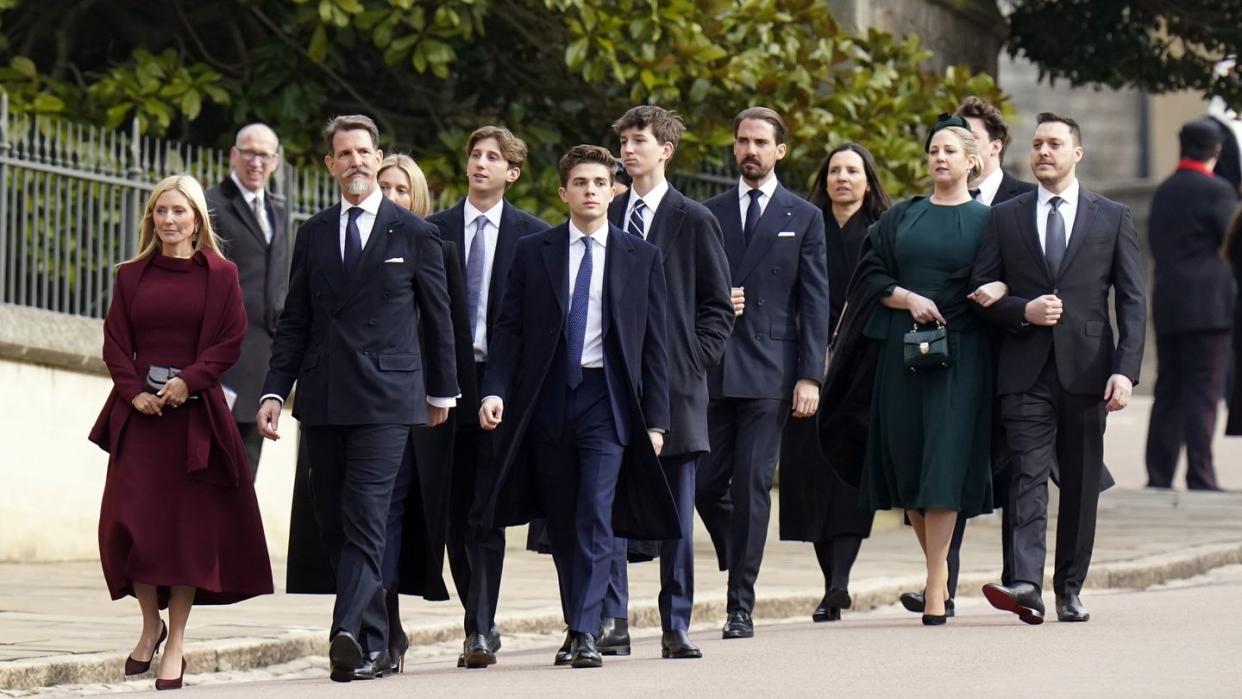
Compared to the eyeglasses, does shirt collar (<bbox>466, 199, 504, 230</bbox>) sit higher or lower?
lower

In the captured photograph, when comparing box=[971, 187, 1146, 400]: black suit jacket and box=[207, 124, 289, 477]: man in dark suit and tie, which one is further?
box=[207, 124, 289, 477]: man in dark suit and tie

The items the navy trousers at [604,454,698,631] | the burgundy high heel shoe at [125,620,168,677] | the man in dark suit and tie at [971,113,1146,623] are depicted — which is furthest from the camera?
the man in dark suit and tie at [971,113,1146,623]

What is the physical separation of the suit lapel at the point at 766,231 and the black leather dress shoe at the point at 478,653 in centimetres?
202

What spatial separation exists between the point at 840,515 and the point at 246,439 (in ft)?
8.98

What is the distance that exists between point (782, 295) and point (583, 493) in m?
1.84

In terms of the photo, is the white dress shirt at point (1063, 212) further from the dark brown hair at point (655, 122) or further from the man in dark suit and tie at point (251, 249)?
the man in dark suit and tie at point (251, 249)

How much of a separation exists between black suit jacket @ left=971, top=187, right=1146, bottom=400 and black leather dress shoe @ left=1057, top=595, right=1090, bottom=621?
74cm

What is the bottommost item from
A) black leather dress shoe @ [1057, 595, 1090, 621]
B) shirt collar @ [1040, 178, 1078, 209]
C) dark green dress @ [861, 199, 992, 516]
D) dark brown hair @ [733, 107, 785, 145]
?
black leather dress shoe @ [1057, 595, 1090, 621]

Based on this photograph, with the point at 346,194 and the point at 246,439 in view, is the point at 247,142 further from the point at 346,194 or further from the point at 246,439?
the point at 346,194

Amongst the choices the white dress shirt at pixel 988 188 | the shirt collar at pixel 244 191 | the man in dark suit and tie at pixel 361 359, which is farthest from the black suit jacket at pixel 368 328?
the shirt collar at pixel 244 191

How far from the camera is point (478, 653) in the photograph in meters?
9.16

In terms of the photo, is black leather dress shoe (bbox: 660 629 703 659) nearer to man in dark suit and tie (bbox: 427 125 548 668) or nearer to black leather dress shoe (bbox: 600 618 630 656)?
black leather dress shoe (bbox: 600 618 630 656)

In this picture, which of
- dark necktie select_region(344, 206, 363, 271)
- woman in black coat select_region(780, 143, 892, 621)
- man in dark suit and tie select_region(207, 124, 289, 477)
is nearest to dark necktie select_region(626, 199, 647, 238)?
dark necktie select_region(344, 206, 363, 271)

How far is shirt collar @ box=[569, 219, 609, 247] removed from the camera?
9.12 meters
